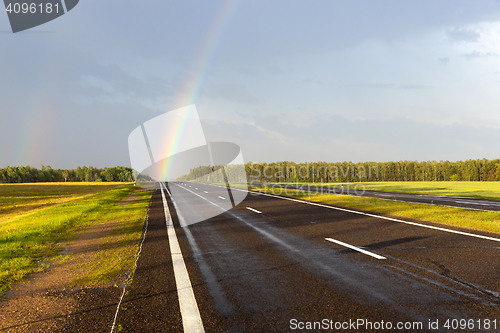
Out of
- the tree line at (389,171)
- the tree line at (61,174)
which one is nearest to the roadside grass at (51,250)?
the tree line at (389,171)

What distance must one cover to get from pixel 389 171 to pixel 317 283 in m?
126

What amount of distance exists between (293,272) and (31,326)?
390 cm

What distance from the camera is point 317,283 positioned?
497 centimetres

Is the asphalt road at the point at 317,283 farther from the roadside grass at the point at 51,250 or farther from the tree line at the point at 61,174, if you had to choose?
the tree line at the point at 61,174

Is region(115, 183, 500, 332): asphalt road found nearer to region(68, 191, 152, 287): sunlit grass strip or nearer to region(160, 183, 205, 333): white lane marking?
region(160, 183, 205, 333): white lane marking

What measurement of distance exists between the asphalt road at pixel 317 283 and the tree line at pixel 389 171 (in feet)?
327

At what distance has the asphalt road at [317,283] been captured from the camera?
12.0ft

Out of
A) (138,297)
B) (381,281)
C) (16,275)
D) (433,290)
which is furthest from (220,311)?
(16,275)

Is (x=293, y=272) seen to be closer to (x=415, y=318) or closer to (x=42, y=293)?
(x=415, y=318)

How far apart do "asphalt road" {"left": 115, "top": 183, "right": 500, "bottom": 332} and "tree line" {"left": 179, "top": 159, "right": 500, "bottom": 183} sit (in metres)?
99.6

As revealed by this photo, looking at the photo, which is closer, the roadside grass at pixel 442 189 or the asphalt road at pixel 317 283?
the asphalt road at pixel 317 283

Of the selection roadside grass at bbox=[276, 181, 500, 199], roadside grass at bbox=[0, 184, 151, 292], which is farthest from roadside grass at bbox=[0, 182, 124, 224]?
roadside grass at bbox=[276, 181, 500, 199]

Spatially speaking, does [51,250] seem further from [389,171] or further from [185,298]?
[389,171]

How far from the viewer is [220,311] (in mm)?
3996
